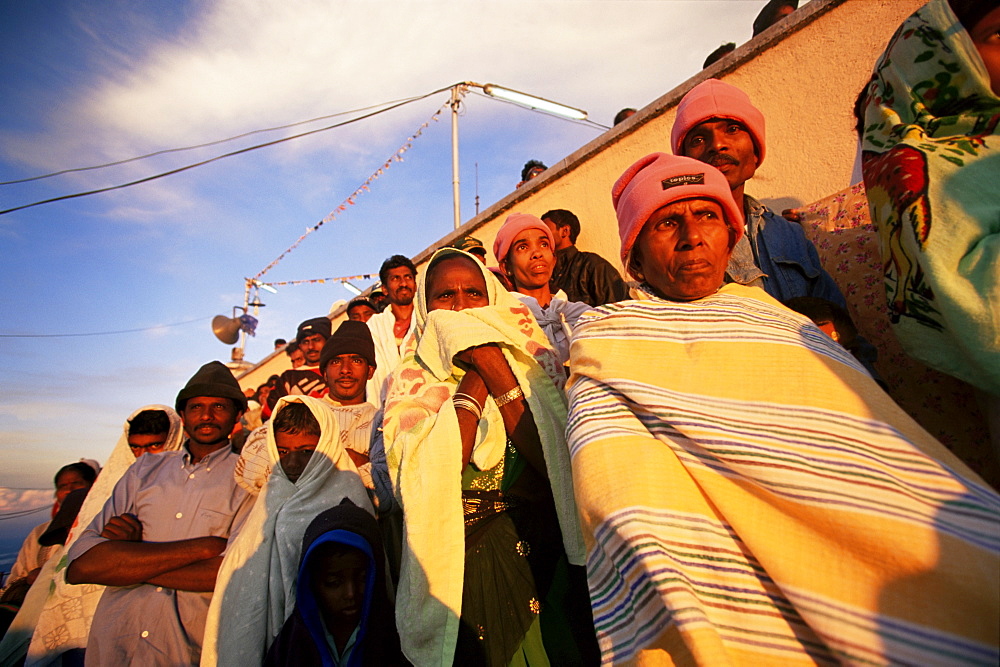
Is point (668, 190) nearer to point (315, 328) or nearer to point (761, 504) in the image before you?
point (761, 504)

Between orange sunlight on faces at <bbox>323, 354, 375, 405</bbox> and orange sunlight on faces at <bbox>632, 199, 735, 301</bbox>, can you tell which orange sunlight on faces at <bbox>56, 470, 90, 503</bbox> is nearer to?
orange sunlight on faces at <bbox>323, 354, 375, 405</bbox>

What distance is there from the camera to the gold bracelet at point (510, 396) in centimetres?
187

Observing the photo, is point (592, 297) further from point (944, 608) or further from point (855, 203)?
point (944, 608)

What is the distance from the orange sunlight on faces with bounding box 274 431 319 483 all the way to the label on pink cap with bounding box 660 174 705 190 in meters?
2.44

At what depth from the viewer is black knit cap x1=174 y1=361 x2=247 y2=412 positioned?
3555mm

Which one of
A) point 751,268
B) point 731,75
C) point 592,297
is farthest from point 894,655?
point 731,75

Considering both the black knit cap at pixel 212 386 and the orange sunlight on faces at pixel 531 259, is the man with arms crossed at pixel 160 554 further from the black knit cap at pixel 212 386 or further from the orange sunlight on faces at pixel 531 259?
the orange sunlight on faces at pixel 531 259

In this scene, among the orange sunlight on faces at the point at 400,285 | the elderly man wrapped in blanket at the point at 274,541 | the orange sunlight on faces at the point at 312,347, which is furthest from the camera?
the orange sunlight on faces at the point at 312,347

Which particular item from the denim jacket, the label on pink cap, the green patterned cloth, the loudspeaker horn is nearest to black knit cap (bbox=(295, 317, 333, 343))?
the denim jacket

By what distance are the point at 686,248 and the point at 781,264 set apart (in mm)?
755

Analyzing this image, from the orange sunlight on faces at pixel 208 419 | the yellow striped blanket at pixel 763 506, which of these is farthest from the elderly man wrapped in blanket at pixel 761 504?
the orange sunlight on faces at pixel 208 419

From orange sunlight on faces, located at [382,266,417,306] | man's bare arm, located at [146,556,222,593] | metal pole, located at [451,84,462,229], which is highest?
metal pole, located at [451,84,462,229]

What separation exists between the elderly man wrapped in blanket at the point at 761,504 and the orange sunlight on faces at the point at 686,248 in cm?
12

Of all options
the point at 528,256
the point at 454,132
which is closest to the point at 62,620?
the point at 528,256
